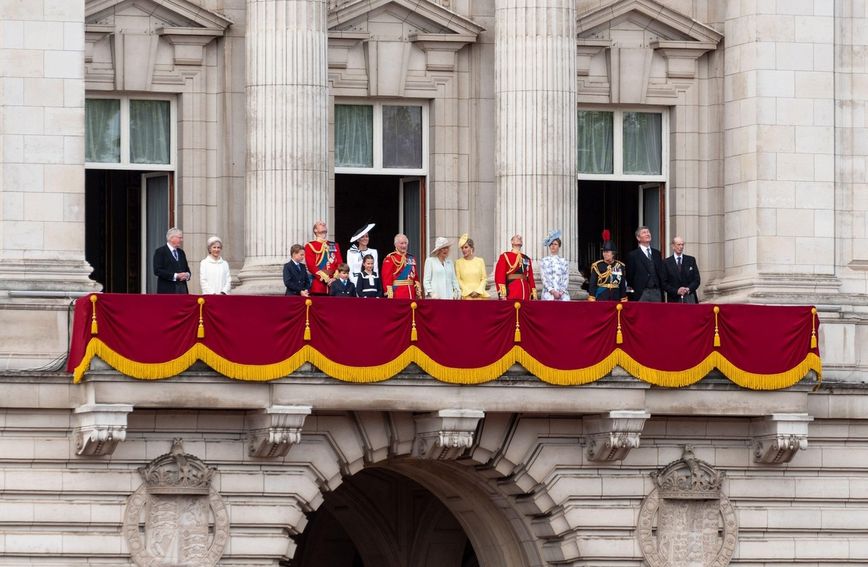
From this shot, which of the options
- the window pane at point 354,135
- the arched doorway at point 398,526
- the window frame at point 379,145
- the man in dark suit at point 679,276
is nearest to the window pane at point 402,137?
the window frame at point 379,145

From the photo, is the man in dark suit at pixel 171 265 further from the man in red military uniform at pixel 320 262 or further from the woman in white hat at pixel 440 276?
the woman in white hat at pixel 440 276

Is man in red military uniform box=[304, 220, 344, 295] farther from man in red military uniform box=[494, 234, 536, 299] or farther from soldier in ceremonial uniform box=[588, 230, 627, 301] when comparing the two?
soldier in ceremonial uniform box=[588, 230, 627, 301]

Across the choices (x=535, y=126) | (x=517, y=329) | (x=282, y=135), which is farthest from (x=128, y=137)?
(x=517, y=329)

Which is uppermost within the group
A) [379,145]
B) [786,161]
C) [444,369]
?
[379,145]

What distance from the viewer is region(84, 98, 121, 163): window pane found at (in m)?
58.8

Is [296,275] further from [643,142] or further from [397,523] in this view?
[397,523]

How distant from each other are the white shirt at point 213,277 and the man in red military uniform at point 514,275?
5.22m

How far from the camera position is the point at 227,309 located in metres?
54.0

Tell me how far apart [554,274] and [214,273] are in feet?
21.4

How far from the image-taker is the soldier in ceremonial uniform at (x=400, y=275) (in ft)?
185

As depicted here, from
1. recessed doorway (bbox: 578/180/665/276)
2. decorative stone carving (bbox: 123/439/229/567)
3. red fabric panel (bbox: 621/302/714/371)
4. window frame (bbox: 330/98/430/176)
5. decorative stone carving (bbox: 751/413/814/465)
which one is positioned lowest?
decorative stone carving (bbox: 123/439/229/567)

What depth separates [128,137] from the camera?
59.1 meters

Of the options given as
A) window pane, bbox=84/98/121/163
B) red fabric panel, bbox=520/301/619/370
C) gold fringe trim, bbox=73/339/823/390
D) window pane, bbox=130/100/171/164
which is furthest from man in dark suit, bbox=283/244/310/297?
window pane, bbox=84/98/121/163

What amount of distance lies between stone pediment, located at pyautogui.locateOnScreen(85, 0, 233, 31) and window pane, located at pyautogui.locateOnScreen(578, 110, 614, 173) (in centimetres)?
794
